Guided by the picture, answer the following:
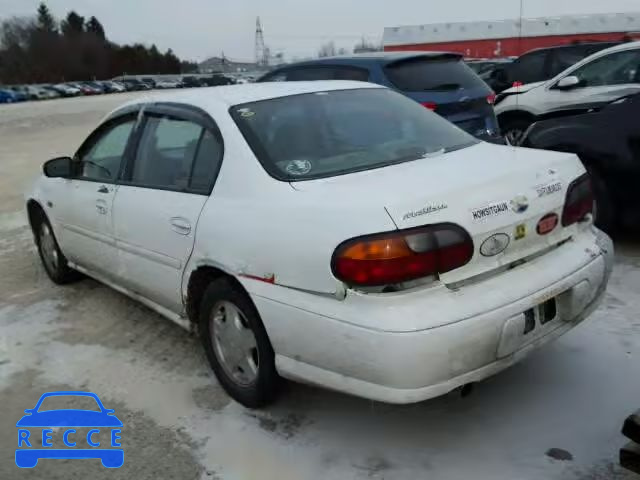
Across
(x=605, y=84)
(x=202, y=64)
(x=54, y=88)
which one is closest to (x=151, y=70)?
(x=202, y=64)

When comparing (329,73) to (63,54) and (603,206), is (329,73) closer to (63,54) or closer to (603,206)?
(603,206)

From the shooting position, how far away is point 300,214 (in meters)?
2.67

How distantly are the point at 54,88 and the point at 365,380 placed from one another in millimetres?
64066

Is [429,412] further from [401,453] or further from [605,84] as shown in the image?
[605,84]

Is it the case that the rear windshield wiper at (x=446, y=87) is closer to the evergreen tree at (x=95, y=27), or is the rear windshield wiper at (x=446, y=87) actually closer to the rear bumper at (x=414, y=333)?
the rear bumper at (x=414, y=333)

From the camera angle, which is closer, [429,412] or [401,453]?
[401,453]

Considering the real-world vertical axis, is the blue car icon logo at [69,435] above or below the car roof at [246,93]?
below

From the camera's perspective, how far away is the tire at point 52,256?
5.15 m

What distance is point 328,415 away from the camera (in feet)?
10.4

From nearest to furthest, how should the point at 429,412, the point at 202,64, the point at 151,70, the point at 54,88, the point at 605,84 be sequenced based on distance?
1. the point at 429,412
2. the point at 605,84
3. the point at 54,88
4. the point at 151,70
5. the point at 202,64

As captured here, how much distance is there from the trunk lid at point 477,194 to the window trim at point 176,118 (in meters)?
0.64

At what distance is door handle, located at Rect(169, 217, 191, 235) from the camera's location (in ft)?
10.7

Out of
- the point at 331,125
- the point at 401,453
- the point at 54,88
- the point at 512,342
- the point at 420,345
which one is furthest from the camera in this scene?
the point at 54,88

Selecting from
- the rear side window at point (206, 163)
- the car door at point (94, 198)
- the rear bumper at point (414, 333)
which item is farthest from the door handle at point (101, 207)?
the rear bumper at point (414, 333)
